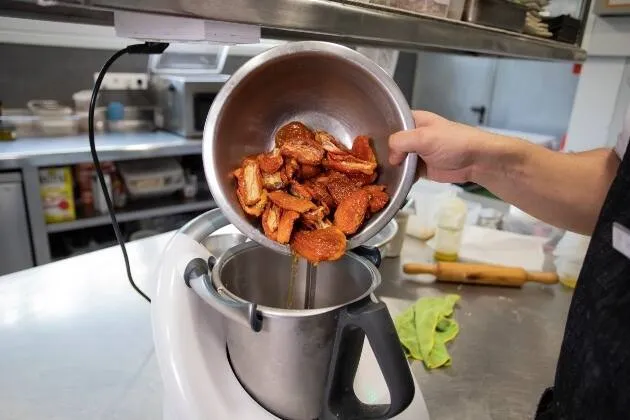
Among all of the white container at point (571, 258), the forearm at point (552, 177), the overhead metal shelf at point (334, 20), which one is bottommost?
the white container at point (571, 258)

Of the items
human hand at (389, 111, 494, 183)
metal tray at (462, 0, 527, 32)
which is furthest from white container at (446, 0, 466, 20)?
human hand at (389, 111, 494, 183)

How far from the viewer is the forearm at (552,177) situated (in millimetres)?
644

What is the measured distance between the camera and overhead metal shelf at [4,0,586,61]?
1.31 ft

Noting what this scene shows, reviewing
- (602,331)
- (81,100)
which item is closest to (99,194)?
(81,100)

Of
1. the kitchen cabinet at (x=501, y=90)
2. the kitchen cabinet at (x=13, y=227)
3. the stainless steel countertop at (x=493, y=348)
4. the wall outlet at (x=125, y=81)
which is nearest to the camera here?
the stainless steel countertop at (x=493, y=348)

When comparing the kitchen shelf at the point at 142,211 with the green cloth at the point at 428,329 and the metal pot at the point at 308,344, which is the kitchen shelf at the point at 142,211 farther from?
the metal pot at the point at 308,344

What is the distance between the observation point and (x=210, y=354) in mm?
489

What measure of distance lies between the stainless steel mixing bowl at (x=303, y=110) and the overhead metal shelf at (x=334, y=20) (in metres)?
0.04

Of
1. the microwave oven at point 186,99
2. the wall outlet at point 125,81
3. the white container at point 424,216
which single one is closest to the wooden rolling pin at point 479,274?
the white container at point 424,216

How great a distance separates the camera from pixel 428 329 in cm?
76

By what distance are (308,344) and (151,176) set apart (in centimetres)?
161

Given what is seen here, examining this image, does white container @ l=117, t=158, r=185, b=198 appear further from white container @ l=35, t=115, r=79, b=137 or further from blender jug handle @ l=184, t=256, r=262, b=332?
blender jug handle @ l=184, t=256, r=262, b=332

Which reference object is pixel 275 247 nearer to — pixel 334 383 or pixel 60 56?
pixel 334 383

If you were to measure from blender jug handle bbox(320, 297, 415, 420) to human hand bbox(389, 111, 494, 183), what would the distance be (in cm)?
21
